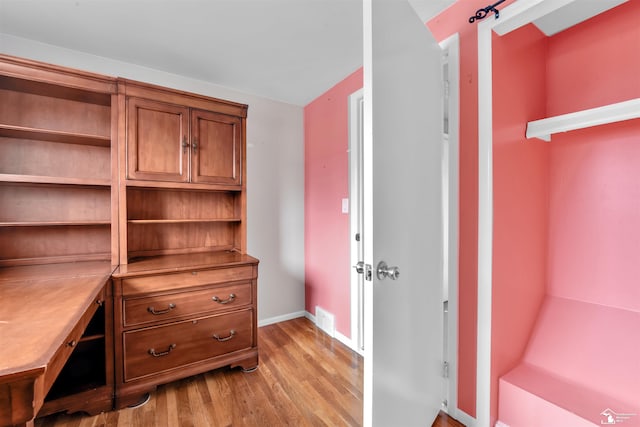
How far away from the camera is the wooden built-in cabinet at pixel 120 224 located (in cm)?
154

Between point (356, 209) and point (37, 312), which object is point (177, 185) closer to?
point (37, 312)

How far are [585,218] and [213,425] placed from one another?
7.82ft

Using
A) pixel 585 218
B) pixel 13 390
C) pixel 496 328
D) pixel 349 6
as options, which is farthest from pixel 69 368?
pixel 585 218

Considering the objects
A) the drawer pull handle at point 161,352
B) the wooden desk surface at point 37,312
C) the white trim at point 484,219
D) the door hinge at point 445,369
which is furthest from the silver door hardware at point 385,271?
the drawer pull handle at point 161,352

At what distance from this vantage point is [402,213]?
1128 millimetres

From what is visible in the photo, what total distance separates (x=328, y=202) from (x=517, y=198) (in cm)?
146

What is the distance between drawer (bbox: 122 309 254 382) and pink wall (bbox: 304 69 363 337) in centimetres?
82

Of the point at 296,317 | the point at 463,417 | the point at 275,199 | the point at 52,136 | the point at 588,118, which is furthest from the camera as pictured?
the point at 296,317

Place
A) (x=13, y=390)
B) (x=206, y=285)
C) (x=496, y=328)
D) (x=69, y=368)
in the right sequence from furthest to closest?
(x=206, y=285)
(x=69, y=368)
(x=496, y=328)
(x=13, y=390)

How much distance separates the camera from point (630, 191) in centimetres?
145

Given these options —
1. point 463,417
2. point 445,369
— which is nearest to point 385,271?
point 445,369

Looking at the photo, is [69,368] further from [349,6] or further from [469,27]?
[469,27]

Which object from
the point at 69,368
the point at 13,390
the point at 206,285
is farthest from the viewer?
the point at 206,285

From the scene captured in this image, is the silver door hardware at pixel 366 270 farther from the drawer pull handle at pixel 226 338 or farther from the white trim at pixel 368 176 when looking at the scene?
the drawer pull handle at pixel 226 338
